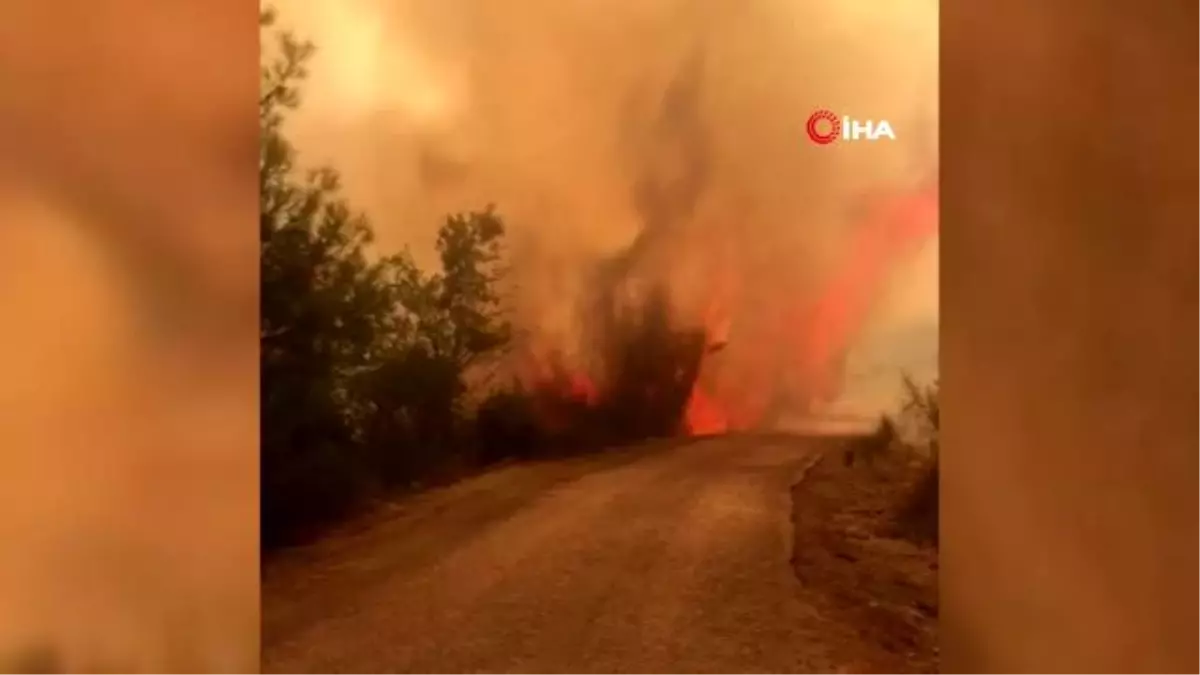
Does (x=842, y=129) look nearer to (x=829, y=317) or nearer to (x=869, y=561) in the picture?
(x=829, y=317)

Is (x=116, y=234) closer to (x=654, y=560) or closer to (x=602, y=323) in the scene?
(x=602, y=323)

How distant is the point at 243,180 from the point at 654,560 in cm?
57

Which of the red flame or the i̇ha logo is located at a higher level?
the i̇ha logo

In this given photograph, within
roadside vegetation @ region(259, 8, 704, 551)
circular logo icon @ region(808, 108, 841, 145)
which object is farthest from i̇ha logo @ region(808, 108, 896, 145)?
roadside vegetation @ region(259, 8, 704, 551)

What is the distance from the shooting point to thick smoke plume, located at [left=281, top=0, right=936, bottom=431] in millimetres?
1161

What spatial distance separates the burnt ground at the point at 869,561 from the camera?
44.8 inches

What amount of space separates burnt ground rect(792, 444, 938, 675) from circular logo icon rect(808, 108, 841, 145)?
0.32 meters

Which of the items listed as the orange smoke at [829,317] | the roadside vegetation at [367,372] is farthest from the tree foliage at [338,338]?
the orange smoke at [829,317]

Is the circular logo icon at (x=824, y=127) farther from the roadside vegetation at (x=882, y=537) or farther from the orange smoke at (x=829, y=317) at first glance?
the roadside vegetation at (x=882, y=537)

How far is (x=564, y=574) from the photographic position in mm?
1162

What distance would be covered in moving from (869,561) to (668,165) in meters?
0.44

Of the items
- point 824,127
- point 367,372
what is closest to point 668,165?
point 824,127

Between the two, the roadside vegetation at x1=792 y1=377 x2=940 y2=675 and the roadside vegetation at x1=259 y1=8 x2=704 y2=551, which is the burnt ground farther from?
the roadside vegetation at x1=259 y1=8 x2=704 y2=551

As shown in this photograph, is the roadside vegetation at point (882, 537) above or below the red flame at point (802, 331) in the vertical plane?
below
